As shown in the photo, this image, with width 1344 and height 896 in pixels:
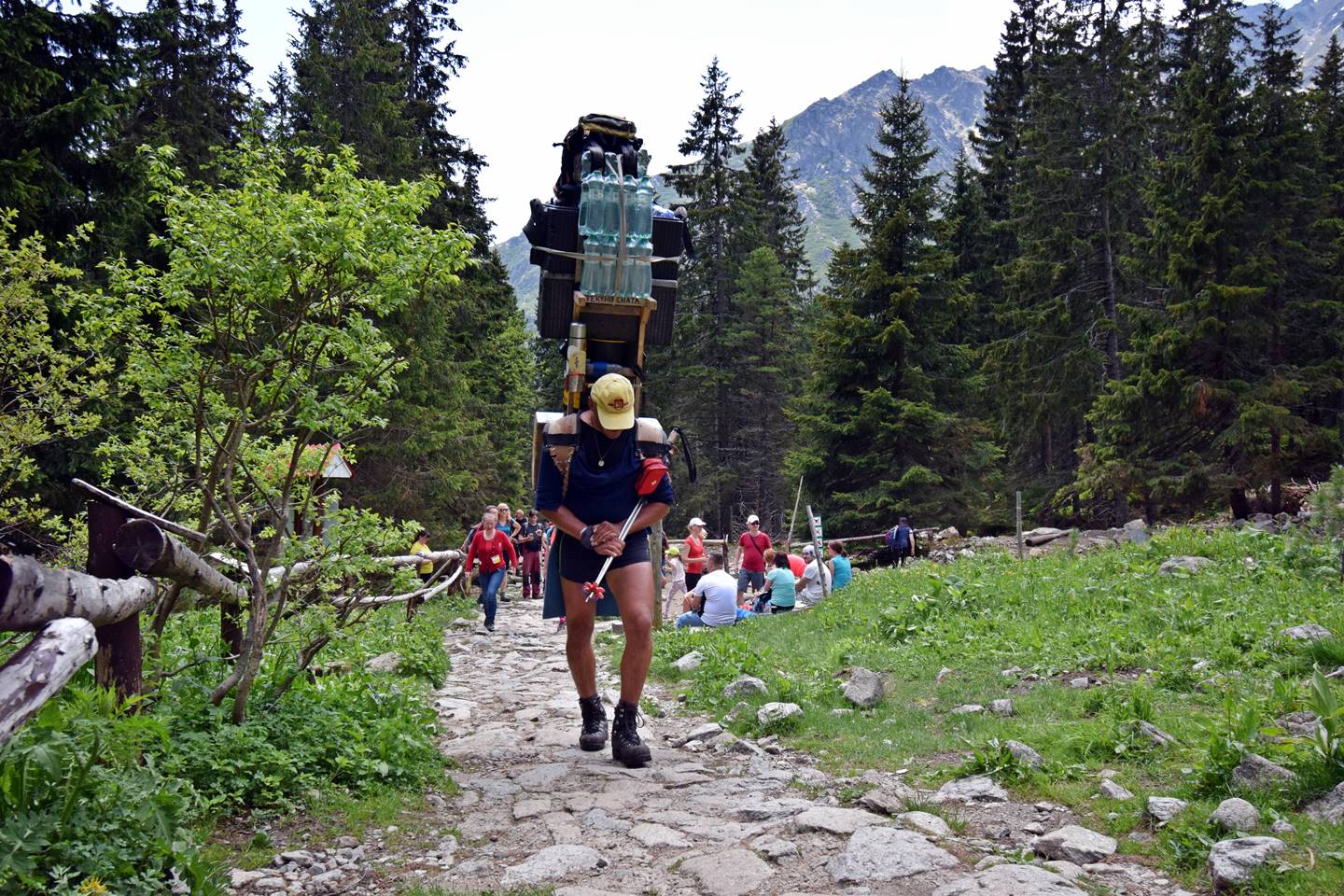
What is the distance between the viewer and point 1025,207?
94.1ft

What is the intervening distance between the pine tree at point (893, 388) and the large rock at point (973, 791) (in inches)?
815

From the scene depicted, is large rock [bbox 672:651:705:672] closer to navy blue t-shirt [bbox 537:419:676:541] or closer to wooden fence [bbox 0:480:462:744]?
navy blue t-shirt [bbox 537:419:676:541]

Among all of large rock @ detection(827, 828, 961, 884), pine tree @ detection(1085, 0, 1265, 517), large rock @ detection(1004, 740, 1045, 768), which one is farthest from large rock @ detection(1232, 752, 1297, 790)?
pine tree @ detection(1085, 0, 1265, 517)

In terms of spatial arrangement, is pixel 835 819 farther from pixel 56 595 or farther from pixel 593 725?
pixel 56 595

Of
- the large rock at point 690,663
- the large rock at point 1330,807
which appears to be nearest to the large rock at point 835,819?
the large rock at point 1330,807

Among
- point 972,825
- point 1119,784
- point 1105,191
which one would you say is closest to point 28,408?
point 972,825

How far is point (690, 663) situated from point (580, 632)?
3.71 meters

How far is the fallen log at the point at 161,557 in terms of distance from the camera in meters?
3.79

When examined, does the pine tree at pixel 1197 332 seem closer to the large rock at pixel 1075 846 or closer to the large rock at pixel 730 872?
the large rock at pixel 1075 846

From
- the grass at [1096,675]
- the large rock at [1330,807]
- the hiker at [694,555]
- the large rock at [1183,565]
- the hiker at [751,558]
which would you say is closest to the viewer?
the large rock at [1330,807]

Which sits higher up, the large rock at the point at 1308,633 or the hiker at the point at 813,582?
the large rock at the point at 1308,633

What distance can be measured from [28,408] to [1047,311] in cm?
2595

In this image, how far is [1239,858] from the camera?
3186 millimetres

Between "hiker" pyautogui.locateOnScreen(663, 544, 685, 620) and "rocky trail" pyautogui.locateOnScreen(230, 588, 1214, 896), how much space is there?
11493 mm
